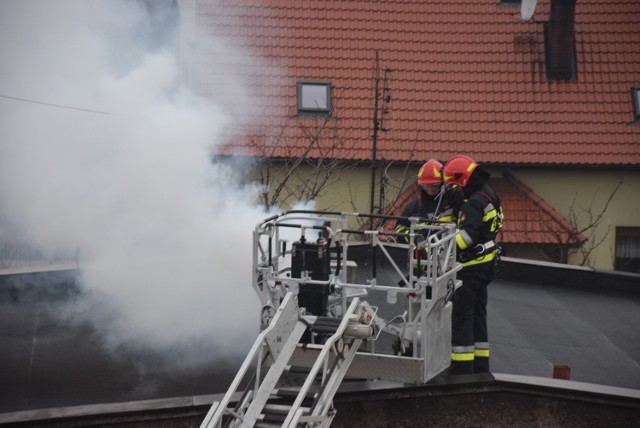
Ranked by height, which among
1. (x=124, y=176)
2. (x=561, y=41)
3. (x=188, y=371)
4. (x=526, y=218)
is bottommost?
(x=188, y=371)

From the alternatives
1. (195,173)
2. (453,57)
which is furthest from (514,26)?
(195,173)

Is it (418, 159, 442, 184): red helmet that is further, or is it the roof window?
the roof window

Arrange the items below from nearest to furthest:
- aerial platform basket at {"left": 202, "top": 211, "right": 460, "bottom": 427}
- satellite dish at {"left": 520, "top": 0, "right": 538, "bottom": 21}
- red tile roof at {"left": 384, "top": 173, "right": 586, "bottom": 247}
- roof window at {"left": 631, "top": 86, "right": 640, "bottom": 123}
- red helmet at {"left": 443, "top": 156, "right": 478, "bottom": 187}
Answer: aerial platform basket at {"left": 202, "top": 211, "right": 460, "bottom": 427}, red helmet at {"left": 443, "top": 156, "right": 478, "bottom": 187}, red tile roof at {"left": 384, "top": 173, "right": 586, "bottom": 247}, satellite dish at {"left": 520, "top": 0, "right": 538, "bottom": 21}, roof window at {"left": 631, "top": 86, "right": 640, "bottom": 123}

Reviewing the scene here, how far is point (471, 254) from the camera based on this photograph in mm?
7562

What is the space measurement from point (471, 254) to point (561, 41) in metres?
11.8

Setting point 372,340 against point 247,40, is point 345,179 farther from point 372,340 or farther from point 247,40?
point 372,340

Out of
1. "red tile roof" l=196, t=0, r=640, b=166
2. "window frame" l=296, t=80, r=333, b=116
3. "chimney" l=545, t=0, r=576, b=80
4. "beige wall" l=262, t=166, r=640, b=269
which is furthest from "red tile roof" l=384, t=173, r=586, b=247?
"chimney" l=545, t=0, r=576, b=80

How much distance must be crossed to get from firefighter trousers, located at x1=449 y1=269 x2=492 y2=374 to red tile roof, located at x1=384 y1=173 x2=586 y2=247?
821 cm

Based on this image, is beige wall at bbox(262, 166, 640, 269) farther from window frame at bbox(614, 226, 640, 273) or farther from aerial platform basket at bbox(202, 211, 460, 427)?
aerial platform basket at bbox(202, 211, 460, 427)

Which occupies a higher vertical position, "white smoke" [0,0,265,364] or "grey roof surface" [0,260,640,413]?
"white smoke" [0,0,265,364]

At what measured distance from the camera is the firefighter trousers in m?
7.47

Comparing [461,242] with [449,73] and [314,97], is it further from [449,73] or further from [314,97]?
[449,73]

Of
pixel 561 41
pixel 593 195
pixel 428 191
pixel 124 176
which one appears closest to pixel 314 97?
pixel 561 41

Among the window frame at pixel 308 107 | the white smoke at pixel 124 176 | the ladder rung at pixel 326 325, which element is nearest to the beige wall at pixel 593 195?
the window frame at pixel 308 107
